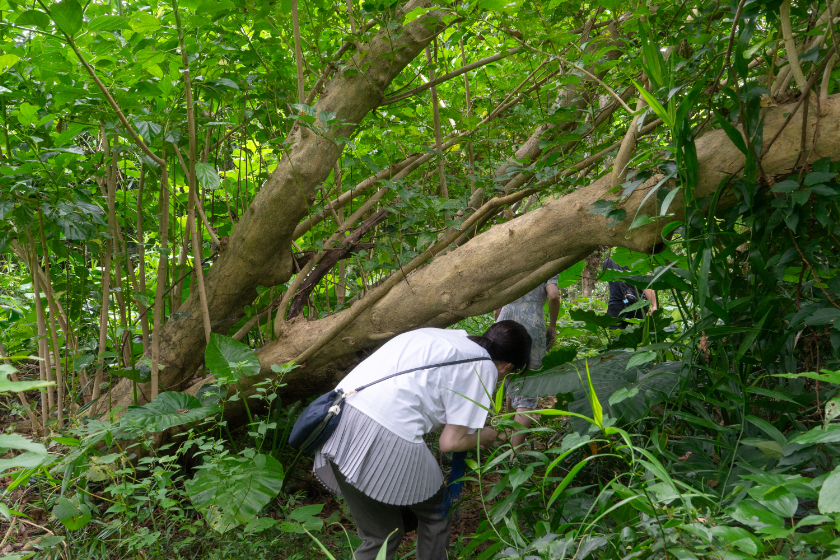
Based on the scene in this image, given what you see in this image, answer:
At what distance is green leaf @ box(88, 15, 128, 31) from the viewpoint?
68.4 inches

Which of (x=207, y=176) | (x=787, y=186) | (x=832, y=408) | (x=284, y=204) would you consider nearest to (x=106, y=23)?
(x=207, y=176)

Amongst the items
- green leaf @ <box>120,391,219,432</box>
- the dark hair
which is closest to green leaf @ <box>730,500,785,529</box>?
the dark hair

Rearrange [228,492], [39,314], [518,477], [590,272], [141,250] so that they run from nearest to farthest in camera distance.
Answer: [518,477]
[228,492]
[39,314]
[141,250]
[590,272]

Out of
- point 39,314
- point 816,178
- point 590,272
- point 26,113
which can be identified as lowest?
point 590,272

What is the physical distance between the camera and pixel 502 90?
300 centimetres

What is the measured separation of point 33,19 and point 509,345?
6.28ft

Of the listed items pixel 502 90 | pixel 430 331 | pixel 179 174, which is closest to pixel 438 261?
pixel 430 331

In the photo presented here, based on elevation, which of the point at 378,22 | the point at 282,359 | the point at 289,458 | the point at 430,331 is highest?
the point at 378,22

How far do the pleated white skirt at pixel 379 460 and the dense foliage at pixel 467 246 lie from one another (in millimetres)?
188

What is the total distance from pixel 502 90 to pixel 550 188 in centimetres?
70

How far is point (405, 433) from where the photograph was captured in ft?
6.08

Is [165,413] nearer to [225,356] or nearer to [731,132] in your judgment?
[225,356]

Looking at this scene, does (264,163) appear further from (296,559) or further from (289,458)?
(296,559)

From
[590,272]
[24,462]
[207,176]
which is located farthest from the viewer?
[590,272]
